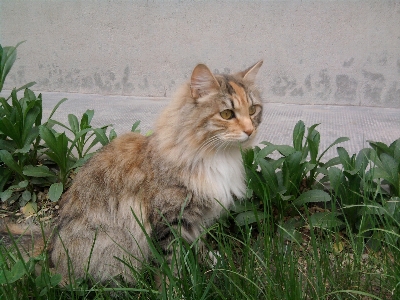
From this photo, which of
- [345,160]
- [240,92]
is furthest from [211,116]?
[345,160]

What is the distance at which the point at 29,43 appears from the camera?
16.5 feet

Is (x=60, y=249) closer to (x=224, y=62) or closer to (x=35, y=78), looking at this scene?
(x=224, y=62)

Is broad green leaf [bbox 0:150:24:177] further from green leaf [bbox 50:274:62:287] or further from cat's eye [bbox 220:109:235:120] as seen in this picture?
cat's eye [bbox 220:109:235:120]

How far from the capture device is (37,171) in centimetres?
233

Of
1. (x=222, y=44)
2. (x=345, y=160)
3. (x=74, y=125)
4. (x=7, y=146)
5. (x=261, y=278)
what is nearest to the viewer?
(x=261, y=278)

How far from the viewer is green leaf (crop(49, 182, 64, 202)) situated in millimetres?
2227

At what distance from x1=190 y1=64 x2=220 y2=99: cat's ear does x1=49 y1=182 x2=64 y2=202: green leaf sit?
1.03 meters

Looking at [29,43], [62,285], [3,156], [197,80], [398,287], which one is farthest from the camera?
[29,43]

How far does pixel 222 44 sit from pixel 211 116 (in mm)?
2766

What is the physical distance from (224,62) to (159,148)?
2.74 meters

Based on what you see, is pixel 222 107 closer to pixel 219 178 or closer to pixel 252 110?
pixel 252 110

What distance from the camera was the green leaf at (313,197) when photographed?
191cm

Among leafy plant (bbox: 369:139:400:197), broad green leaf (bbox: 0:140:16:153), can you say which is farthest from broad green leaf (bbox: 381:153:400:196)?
broad green leaf (bbox: 0:140:16:153)

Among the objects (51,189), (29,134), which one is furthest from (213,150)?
(29,134)
